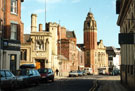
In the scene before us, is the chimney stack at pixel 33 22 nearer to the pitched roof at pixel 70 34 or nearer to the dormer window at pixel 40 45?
the dormer window at pixel 40 45

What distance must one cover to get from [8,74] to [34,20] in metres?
33.4

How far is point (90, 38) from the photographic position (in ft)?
368

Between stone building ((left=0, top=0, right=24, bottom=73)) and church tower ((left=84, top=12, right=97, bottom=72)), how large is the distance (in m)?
74.7

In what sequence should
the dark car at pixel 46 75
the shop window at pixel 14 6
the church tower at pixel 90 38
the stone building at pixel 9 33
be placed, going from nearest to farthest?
the dark car at pixel 46 75 < the stone building at pixel 9 33 < the shop window at pixel 14 6 < the church tower at pixel 90 38

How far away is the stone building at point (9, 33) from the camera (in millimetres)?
32312

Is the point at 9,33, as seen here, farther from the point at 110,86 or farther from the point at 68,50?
the point at 68,50

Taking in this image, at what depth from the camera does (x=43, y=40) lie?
160ft

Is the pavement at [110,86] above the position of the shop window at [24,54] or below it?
below

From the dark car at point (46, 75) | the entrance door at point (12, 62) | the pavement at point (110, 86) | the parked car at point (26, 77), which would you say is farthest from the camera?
the entrance door at point (12, 62)

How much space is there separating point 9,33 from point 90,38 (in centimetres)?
8034

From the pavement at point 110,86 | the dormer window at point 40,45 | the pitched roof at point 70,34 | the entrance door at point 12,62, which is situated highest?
the pitched roof at point 70,34

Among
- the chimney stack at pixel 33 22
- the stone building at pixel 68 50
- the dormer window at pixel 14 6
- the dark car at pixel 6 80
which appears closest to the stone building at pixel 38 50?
the chimney stack at pixel 33 22

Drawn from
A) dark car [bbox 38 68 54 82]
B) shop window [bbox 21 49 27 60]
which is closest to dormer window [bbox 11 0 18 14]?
dark car [bbox 38 68 54 82]

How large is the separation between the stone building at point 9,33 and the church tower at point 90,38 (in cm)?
7470
